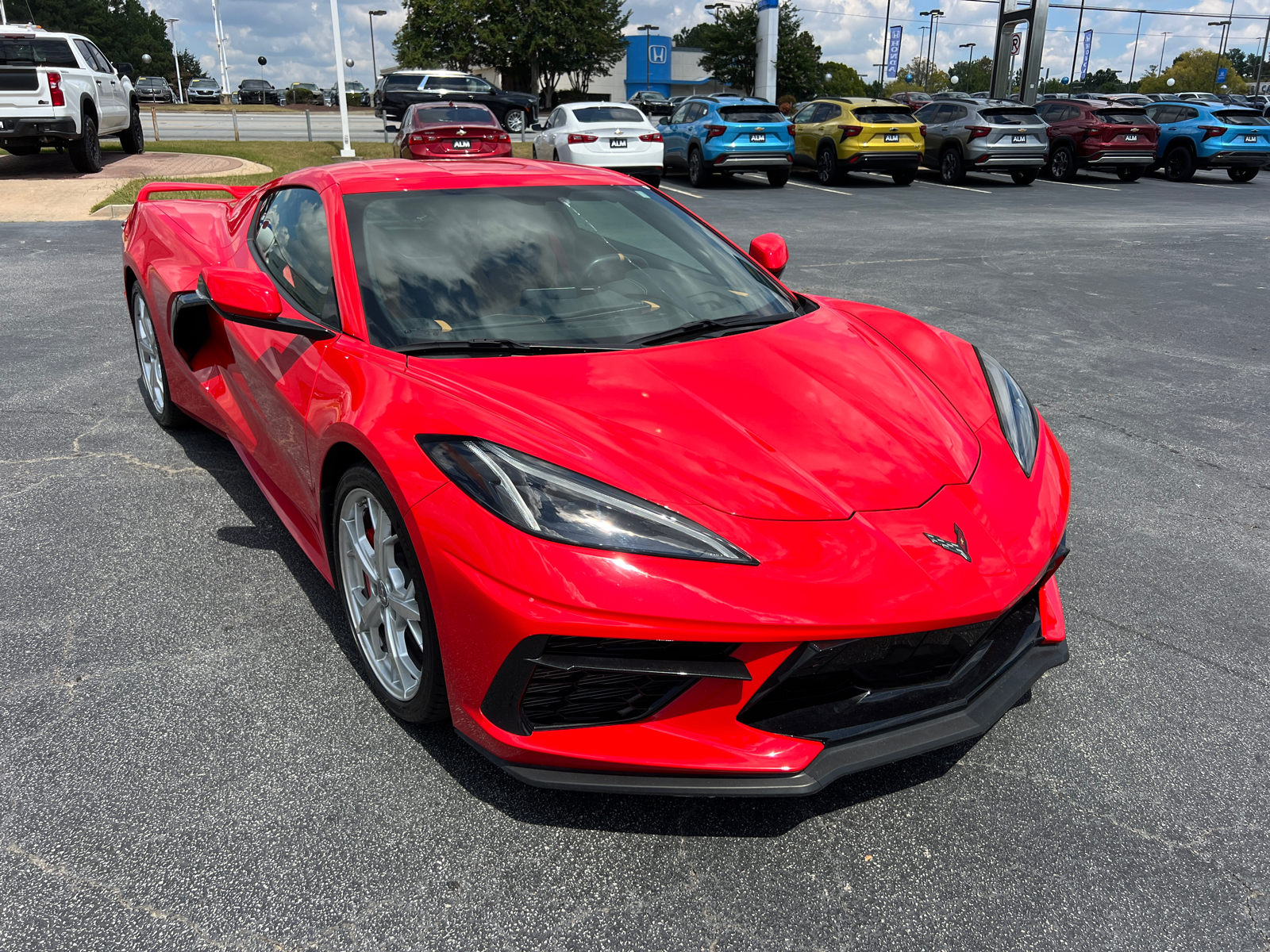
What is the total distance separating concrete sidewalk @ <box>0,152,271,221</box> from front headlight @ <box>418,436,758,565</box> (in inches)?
473

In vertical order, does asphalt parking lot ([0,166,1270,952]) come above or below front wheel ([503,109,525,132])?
below

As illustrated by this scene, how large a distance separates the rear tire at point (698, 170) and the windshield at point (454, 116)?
3.94 metres

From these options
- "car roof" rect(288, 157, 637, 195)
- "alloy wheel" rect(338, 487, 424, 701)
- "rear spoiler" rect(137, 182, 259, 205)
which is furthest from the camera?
"rear spoiler" rect(137, 182, 259, 205)

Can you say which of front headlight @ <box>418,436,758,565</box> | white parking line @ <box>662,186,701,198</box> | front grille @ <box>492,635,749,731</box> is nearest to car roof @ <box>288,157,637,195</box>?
front headlight @ <box>418,436,758,565</box>

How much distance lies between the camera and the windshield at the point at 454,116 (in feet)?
53.1

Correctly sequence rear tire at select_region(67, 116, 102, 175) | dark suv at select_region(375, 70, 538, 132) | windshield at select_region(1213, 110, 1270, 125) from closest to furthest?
1. rear tire at select_region(67, 116, 102, 175)
2. windshield at select_region(1213, 110, 1270, 125)
3. dark suv at select_region(375, 70, 538, 132)

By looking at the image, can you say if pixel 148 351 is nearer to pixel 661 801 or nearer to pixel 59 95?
pixel 661 801

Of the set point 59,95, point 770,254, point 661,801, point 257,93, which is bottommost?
point 661,801

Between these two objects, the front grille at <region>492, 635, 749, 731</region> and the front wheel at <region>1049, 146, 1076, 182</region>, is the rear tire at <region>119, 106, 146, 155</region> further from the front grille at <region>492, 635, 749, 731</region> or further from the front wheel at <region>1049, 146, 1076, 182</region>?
the front grille at <region>492, 635, 749, 731</region>

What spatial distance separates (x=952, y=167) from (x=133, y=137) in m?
Answer: 15.8

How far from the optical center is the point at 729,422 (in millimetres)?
2482

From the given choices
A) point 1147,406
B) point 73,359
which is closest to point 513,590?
point 1147,406

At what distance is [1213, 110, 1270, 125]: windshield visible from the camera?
20719 millimetres

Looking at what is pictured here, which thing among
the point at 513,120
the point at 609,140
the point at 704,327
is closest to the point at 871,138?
the point at 609,140
